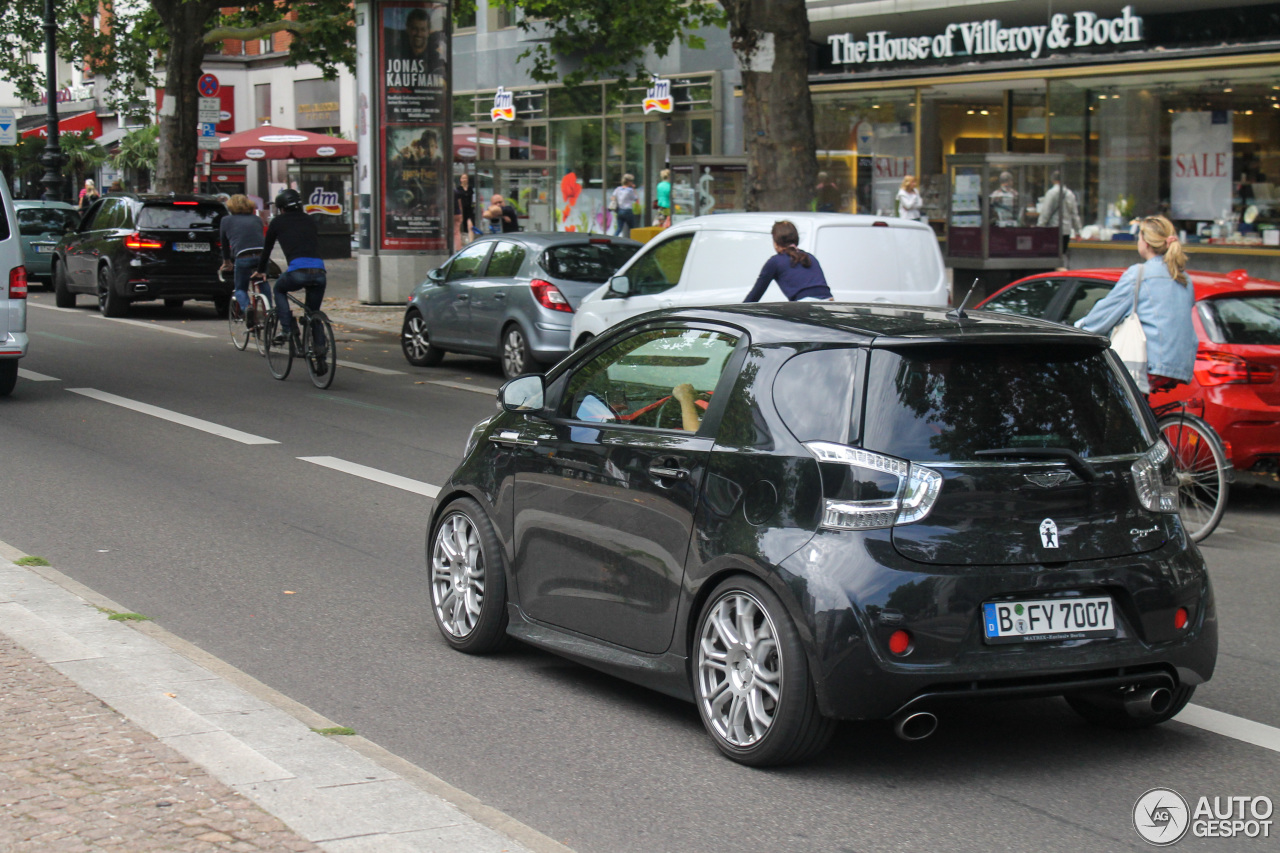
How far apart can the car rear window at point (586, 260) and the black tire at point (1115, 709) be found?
1118 cm

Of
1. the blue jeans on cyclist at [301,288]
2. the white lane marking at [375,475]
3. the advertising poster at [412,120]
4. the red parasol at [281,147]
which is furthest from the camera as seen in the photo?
the red parasol at [281,147]

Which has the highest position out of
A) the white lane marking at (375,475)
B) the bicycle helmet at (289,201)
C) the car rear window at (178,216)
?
the car rear window at (178,216)

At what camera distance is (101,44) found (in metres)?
35.6

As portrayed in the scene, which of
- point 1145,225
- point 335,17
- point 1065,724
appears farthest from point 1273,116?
point 1065,724

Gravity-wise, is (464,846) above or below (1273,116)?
below

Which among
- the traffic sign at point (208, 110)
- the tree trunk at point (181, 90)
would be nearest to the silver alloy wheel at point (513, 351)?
the traffic sign at point (208, 110)

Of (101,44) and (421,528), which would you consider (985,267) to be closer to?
(421,528)

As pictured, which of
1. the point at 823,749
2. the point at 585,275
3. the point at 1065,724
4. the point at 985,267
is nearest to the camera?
the point at 823,749

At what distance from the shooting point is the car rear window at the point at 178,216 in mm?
22234

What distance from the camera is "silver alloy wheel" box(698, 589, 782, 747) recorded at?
4844mm

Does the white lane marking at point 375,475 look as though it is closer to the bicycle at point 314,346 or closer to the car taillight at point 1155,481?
the bicycle at point 314,346

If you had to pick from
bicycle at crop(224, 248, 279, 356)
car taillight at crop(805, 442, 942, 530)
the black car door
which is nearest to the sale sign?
bicycle at crop(224, 248, 279, 356)

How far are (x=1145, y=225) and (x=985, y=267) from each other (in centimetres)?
879

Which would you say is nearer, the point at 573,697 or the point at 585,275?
the point at 573,697
